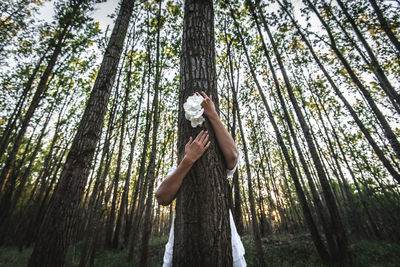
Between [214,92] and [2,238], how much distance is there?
18.1 metres

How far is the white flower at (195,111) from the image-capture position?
1362mm

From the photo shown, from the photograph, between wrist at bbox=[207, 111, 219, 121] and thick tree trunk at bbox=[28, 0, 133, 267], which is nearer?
wrist at bbox=[207, 111, 219, 121]

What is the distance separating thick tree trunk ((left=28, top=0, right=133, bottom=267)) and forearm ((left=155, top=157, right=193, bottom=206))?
8.20ft

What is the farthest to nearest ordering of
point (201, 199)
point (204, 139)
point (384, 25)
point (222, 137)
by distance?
1. point (384, 25)
2. point (222, 137)
3. point (204, 139)
4. point (201, 199)

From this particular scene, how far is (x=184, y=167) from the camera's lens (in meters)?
1.22

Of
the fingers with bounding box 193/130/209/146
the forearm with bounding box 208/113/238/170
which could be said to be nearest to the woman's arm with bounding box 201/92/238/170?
the forearm with bounding box 208/113/238/170

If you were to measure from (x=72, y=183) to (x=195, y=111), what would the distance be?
114 inches

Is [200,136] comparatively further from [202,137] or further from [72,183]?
[72,183]

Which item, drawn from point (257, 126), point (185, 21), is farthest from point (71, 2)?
point (257, 126)

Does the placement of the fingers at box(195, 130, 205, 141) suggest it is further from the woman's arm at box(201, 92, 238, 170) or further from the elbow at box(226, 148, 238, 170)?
the elbow at box(226, 148, 238, 170)

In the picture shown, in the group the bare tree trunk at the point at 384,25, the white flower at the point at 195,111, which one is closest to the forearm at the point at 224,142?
the white flower at the point at 195,111

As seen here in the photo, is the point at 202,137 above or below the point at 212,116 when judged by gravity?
below

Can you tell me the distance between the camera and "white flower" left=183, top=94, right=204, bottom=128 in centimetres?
136

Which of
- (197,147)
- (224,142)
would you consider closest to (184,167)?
(197,147)
